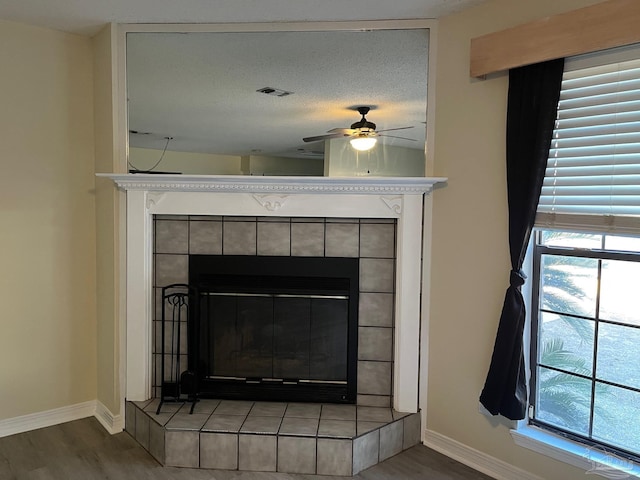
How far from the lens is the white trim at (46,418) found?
301cm

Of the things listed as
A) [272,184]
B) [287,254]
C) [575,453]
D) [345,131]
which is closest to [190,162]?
[272,184]

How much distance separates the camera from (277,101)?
2.89 metres

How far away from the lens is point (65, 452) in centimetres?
282

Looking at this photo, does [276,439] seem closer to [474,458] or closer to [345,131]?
[474,458]

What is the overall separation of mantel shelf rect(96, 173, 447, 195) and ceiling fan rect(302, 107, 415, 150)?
0.21 meters

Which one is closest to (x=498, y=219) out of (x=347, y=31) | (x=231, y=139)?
(x=347, y=31)

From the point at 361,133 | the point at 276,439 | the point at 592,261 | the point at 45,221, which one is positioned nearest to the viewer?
the point at 592,261

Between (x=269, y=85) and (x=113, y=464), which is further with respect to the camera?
(x=269, y=85)

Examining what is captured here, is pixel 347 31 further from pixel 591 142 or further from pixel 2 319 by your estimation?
pixel 2 319

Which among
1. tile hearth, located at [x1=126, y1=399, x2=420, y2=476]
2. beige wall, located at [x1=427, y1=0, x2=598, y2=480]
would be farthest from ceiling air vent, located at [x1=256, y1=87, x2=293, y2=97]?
tile hearth, located at [x1=126, y1=399, x2=420, y2=476]

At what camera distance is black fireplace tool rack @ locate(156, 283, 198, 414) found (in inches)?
118

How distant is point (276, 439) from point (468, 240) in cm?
149

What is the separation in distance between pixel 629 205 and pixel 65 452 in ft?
10.3

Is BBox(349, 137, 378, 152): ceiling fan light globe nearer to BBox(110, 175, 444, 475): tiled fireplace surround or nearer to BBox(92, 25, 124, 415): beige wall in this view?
BBox(110, 175, 444, 475): tiled fireplace surround
